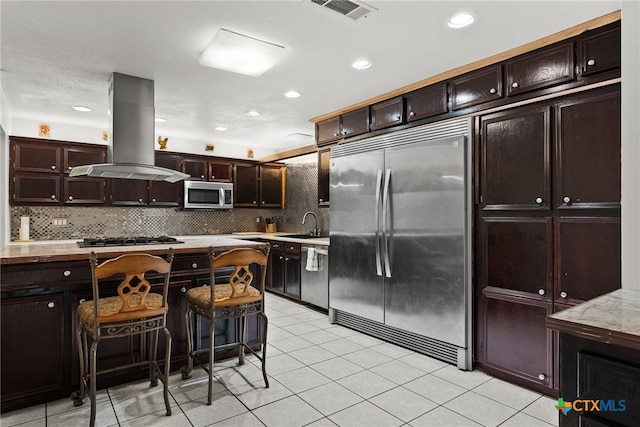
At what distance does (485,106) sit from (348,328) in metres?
2.73

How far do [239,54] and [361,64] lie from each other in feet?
3.33

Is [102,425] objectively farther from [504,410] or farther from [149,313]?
[504,410]

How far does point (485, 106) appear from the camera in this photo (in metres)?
3.01

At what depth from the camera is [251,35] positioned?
2641 mm

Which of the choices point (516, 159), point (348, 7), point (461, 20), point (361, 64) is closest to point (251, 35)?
point (348, 7)

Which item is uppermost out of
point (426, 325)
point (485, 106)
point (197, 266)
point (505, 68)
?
point (505, 68)

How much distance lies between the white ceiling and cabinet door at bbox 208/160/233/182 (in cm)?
208

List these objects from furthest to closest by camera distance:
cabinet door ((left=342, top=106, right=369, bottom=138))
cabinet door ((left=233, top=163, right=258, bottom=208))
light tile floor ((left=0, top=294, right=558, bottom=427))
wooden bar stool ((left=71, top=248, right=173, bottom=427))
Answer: cabinet door ((left=233, top=163, right=258, bottom=208)) → cabinet door ((left=342, top=106, right=369, bottom=138)) → light tile floor ((left=0, top=294, right=558, bottom=427)) → wooden bar stool ((left=71, top=248, right=173, bottom=427))

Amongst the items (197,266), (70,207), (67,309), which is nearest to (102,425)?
(67,309)

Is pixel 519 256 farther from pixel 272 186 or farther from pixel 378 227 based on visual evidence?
pixel 272 186

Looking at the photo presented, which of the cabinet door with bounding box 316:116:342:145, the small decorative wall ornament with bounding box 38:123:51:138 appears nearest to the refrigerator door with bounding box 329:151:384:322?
the cabinet door with bounding box 316:116:342:145

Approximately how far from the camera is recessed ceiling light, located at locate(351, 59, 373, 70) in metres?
3.04

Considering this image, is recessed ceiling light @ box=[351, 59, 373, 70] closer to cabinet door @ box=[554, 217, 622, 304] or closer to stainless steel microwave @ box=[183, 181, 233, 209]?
cabinet door @ box=[554, 217, 622, 304]

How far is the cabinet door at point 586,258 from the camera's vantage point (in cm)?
232
